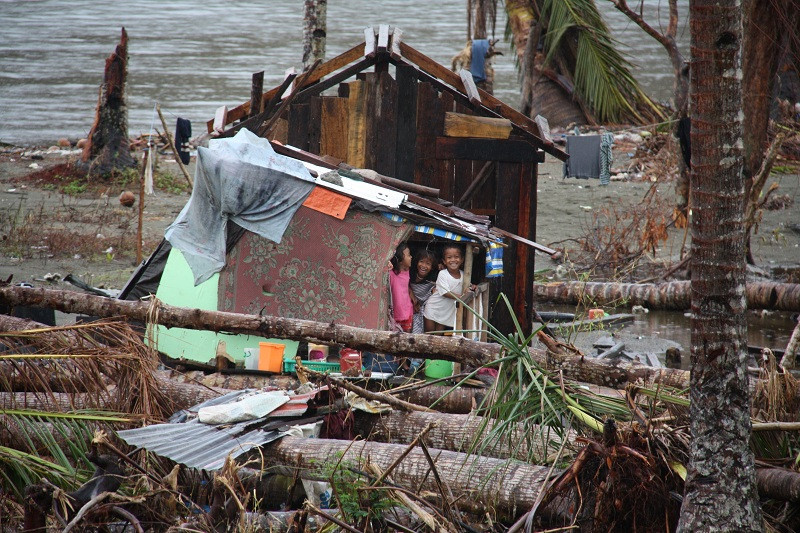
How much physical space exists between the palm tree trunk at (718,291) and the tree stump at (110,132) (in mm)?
15160

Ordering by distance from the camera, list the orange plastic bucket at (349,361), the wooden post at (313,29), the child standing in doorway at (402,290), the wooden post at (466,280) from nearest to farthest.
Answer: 1. the orange plastic bucket at (349,361)
2. the wooden post at (466,280)
3. the child standing in doorway at (402,290)
4. the wooden post at (313,29)

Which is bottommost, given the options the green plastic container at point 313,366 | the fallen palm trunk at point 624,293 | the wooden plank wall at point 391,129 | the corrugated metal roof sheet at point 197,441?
the green plastic container at point 313,366

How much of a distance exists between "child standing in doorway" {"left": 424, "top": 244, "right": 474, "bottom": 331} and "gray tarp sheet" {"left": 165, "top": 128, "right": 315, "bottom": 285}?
5.45 ft

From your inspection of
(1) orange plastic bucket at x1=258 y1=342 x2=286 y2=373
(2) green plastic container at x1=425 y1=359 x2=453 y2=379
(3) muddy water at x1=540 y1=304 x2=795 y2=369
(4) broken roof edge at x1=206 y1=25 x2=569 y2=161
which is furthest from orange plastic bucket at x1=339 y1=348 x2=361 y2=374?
(3) muddy water at x1=540 y1=304 x2=795 y2=369

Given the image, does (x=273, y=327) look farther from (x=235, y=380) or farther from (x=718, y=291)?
(x=718, y=291)

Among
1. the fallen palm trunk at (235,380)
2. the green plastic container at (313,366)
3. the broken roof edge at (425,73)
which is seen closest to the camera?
the fallen palm trunk at (235,380)

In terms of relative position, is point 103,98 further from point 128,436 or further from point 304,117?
point 128,436

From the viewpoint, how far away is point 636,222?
13.4 m

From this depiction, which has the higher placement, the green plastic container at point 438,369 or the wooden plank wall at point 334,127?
the wooden plank wall at point 334,127

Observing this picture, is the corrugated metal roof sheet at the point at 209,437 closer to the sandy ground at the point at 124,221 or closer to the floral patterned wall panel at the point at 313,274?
the floral patterned wall panel at the point at 313,274

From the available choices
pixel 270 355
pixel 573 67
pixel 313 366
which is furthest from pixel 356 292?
pixel 573 67

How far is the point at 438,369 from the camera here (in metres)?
8.69

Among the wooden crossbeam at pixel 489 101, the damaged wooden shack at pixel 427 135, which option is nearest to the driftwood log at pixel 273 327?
the damaged wooden shack at pixel 427 135

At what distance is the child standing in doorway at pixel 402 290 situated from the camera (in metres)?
8.85
